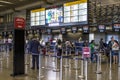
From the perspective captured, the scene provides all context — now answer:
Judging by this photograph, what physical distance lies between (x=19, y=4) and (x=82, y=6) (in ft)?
43.2

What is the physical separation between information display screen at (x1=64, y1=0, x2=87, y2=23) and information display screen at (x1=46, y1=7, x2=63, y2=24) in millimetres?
732

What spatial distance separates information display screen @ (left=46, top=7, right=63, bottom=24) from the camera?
81.5ft

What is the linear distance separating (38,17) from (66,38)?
16.4 ft

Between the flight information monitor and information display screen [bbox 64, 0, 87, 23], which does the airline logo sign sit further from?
the flight information monitor

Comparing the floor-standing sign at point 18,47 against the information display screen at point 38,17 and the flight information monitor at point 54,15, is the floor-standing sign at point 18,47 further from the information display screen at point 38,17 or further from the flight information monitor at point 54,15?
the information display screen at point 38,17

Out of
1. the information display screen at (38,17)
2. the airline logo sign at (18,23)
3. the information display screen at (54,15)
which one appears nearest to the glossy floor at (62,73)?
the airline logo sign at (18,23)

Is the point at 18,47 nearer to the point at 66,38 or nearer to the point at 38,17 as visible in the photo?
the point at 66,38

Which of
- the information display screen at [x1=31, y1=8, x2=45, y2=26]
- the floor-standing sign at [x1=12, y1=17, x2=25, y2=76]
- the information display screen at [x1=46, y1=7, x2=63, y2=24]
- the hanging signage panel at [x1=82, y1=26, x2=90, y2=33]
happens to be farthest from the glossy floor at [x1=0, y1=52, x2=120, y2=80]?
the information display screen at [x1=31, y1=8, x2=45, y2=26]

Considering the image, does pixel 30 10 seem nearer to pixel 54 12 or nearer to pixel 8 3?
pixel 8 3

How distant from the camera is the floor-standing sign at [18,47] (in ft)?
33.3

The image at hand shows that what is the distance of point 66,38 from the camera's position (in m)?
26.2

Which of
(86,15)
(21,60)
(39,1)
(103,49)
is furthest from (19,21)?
(39,1)

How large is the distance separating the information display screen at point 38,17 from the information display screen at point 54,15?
1.20 metres

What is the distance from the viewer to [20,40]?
1036 cm
